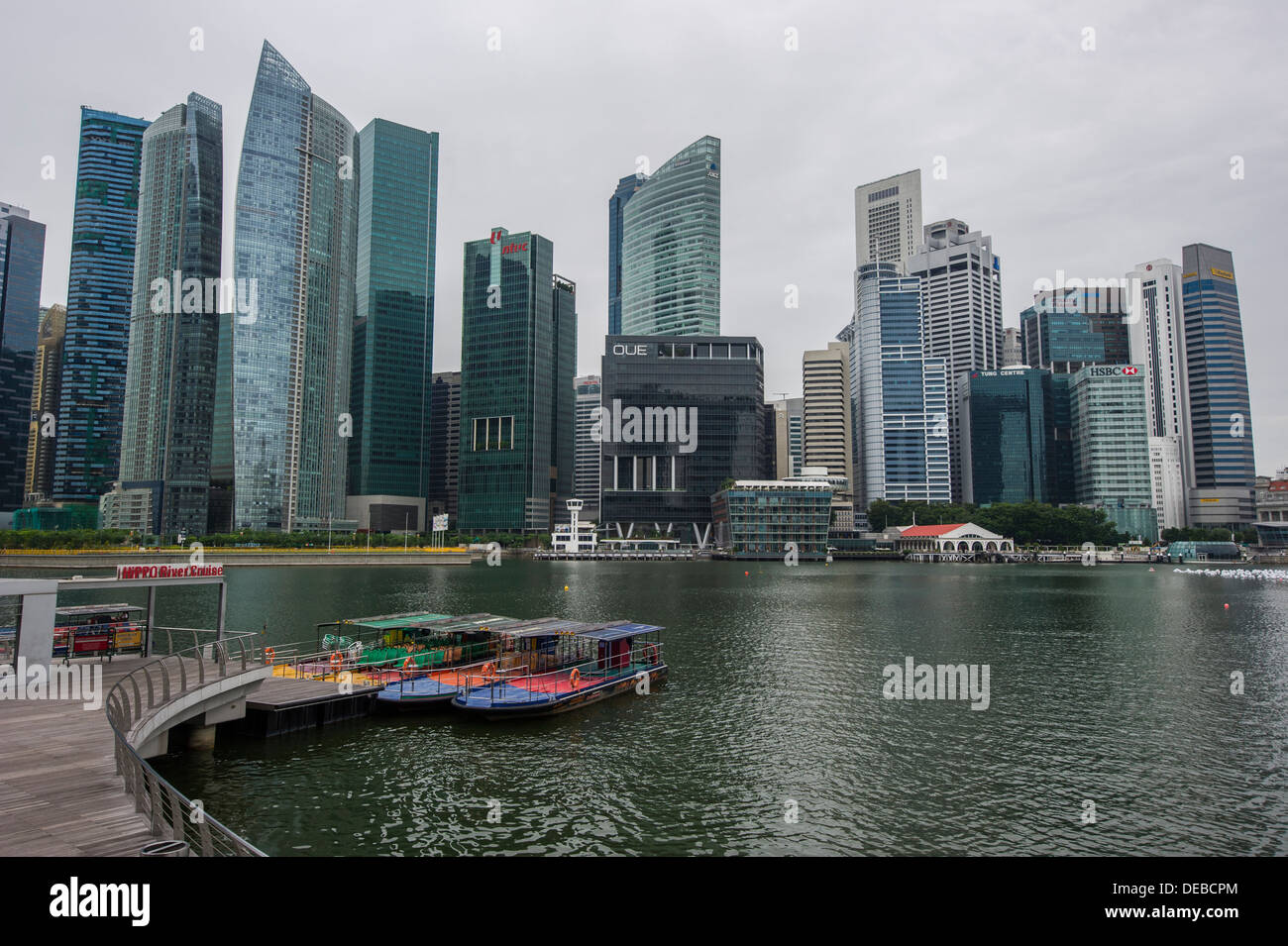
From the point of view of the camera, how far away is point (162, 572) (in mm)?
32969

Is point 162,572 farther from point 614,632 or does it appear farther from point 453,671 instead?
point 614,632

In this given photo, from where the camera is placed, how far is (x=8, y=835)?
49.5 feet

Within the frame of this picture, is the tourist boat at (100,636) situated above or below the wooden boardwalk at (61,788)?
above

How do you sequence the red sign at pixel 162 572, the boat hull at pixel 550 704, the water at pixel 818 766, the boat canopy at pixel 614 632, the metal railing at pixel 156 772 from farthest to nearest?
the boat canopy at pixel 614 632, the boat hull at pixel 550 704, the red sign at pixel 162 572, the water at pixel 818 766, the metal railing at pixel 156 772

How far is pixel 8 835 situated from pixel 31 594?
50.4 feet

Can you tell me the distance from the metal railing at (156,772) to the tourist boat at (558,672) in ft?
38.3

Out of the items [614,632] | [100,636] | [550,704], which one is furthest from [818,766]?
[100,636]

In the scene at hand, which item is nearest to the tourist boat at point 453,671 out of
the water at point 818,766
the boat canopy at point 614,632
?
the water at point 818,766

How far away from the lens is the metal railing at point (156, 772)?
1475 centimetres

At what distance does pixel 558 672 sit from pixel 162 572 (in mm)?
20814

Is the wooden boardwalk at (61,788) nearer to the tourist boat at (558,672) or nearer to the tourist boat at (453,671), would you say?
the tourist boat at (453,671)
